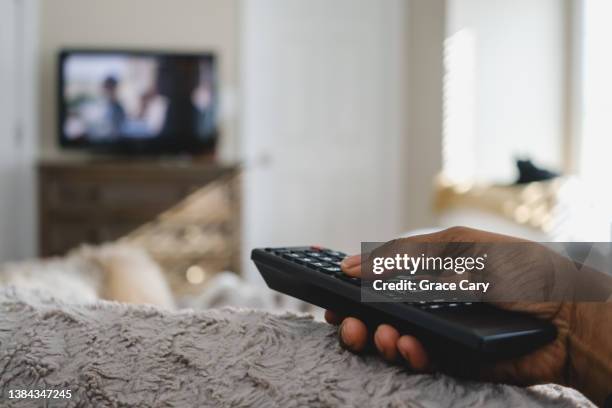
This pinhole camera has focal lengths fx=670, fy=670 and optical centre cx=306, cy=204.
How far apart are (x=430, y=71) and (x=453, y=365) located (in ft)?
11.8

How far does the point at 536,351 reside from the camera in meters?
0.45

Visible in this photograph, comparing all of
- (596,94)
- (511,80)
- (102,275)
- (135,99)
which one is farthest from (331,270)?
(135,99)

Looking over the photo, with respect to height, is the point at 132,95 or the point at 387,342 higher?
the point at 132,95

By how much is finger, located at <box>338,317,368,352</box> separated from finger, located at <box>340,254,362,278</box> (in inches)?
2.5

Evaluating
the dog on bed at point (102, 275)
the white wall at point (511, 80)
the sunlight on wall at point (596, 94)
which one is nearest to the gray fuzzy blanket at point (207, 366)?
the dog on bed at point (102, 275)

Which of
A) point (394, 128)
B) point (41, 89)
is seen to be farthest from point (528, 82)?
point (41, 89)

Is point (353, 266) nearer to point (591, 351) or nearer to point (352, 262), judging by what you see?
point (352, 262)

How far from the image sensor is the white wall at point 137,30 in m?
4.05

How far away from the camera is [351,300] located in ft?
1.59

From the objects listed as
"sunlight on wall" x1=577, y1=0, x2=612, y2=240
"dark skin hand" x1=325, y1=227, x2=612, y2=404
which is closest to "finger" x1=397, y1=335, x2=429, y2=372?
"dark skin hand" x1=325, y1=227, x2=612, y2=404

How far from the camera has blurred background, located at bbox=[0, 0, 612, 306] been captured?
3.30 meters

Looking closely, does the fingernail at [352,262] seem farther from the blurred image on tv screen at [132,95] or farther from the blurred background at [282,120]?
the blurred image on tv screen at [132,95]

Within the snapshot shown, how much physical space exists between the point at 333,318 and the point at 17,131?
3.82 metres

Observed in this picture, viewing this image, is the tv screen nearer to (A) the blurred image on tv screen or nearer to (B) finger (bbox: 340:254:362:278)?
(A) the blurred image on tv screen
